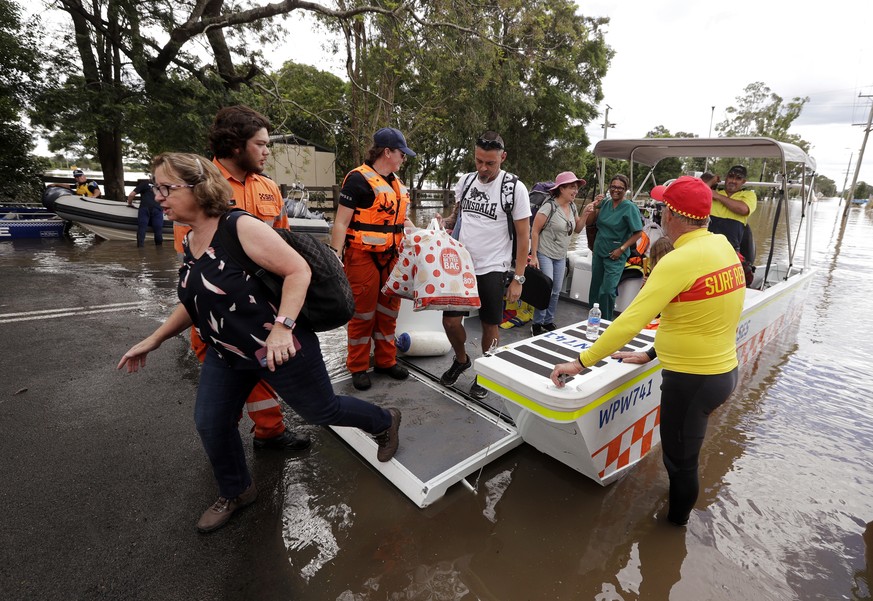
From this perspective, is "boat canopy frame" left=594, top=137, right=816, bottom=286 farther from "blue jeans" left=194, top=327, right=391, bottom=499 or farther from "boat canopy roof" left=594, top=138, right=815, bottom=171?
"blue jeans" left=194, top=327, right=391, bottom=499

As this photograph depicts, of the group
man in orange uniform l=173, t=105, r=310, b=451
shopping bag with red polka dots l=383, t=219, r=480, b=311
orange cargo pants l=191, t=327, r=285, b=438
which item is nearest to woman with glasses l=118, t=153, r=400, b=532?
man in orange uniform l=173, t=105, r=310, b=451

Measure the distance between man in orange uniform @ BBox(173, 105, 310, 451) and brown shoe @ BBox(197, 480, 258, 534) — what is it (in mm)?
494

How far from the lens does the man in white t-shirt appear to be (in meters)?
2.98

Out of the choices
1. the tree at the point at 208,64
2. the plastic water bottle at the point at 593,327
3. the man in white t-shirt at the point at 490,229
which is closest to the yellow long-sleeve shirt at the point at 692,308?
the plastic water bottle at the point at 593,327

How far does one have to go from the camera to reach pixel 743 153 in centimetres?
461

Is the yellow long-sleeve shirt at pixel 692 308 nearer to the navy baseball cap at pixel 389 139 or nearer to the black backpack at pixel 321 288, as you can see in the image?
the black backpack at pixel 321 288

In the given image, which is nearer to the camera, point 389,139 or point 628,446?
point 628,446

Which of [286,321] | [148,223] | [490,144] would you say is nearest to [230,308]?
[286,321]

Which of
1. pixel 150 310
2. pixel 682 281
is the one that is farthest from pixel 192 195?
pixel 150 310

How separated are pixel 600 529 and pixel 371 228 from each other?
7.40ft

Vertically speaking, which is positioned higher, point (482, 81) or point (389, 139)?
point (482, 81)

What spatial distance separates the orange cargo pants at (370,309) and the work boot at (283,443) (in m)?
0.70

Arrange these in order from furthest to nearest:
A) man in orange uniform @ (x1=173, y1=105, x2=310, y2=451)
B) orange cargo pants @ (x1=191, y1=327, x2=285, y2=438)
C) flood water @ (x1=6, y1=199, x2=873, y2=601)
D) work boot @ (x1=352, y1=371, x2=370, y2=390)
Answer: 1. work boot @ (x1=352, y1=371, x2=370, y2=390)
2. orange cargo pants @ (x1=191, y1=327, x2=285, y2=438)
3. man in orange uniform @ (x1=173, y1=105, x2=310, y2=451)
4. flood water @ (x1=6, y1=199, x2=873, y2=601)

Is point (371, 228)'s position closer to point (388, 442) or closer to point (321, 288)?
point (321, 288)
